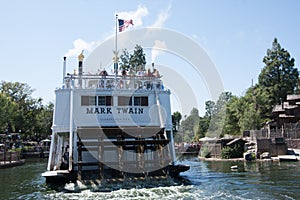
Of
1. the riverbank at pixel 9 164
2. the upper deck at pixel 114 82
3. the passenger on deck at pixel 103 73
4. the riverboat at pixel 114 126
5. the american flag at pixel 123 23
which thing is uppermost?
the american flag at pixel 123 23

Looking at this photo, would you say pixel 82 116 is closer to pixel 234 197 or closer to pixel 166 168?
pixel 166 168

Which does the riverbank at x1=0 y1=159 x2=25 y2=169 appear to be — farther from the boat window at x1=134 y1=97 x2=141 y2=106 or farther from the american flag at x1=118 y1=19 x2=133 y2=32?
the american flag at x1=118 y1=19 x2=133 y2=32

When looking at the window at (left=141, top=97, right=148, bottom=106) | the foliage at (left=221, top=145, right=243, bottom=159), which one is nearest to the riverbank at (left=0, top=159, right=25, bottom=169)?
the window at (left=141, top=97, right=148, bottom=106)

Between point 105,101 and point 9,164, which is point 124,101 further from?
point 9,164

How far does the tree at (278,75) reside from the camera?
57.4 metres

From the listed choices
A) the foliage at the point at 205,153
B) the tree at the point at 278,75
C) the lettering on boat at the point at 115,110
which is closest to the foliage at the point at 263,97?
the tree at the point at 278,75

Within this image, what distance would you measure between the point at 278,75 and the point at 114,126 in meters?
47.3

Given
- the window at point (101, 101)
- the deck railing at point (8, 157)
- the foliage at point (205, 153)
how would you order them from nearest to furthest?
1. the window at point (101, 101)
2. the deck railing at point (8, 157)
3. the foliage at point (205, 153)

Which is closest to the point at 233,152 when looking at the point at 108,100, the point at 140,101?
the point at 140,101

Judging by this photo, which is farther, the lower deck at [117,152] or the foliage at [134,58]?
the foliage at [134,58]

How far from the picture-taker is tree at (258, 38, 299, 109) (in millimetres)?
57406

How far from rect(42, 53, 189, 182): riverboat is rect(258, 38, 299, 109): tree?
41.7 metres

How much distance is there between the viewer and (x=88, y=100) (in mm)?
19516

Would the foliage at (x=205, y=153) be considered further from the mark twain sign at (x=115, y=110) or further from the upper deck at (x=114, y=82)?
the mark twain sign at (x=115, y=110)
